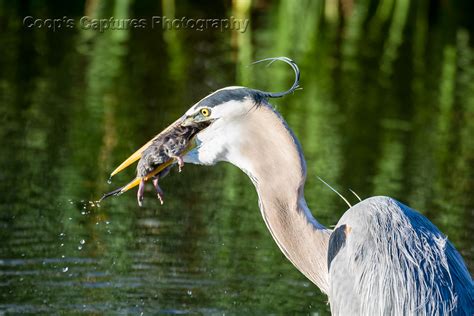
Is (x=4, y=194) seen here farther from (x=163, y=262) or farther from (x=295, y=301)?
(x=295, y=301)

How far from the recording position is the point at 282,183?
5.54 meters

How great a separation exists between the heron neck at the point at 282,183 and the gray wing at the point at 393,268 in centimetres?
17

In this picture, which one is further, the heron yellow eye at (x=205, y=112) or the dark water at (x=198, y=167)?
the dark water at (x=198, y=167)

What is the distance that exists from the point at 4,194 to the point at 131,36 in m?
7.92

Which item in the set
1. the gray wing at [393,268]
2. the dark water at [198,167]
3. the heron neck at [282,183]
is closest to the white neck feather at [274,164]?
the heron neck at [282,183]

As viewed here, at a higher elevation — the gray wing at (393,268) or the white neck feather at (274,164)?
the white neck feather at (274,164)

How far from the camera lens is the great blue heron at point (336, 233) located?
5230mm

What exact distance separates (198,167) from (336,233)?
16.3ft

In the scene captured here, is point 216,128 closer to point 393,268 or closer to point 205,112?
point 205,112

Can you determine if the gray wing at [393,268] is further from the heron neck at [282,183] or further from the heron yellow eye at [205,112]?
the heron yellow eye at [205,112]

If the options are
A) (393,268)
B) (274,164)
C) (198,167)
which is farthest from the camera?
(198,167)

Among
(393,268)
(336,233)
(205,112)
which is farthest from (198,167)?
(393,268)

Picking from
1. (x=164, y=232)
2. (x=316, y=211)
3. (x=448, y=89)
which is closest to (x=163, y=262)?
(x=164, y=232)

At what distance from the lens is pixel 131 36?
1661cm
